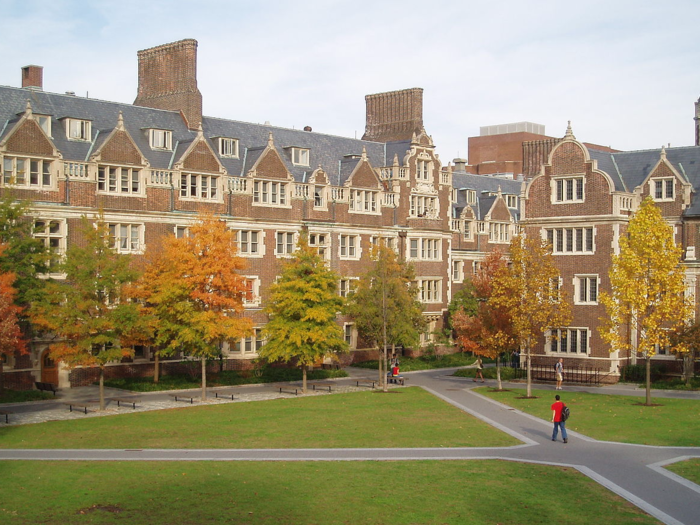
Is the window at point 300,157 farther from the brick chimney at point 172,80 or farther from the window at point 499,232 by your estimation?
the window at point 499,232

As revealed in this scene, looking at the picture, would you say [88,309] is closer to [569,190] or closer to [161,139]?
[161,139]

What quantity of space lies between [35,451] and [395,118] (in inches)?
1854

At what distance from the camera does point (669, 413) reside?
37.9 metres

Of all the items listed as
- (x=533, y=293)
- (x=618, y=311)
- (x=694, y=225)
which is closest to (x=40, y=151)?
(x=533, y=293)

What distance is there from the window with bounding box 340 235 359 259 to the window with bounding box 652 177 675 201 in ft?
64.4

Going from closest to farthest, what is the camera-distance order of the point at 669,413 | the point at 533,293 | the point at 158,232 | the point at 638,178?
the point at 669,413, the point at 533,293, the point at 158,232, the point at 638,178

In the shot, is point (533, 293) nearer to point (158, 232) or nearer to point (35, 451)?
point (158, 232)

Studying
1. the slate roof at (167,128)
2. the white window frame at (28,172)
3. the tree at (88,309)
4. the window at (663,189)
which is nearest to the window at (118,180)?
the slate roof at (167,128)

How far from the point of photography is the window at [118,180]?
47.6 metres

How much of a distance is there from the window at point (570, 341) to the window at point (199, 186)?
2155 cm

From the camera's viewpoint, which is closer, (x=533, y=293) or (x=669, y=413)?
(x=669, y=413)

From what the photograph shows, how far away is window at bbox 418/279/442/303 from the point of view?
65500mm

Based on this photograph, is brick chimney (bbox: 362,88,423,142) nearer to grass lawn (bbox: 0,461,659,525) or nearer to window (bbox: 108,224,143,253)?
window (bbox: 108,224,143,253)

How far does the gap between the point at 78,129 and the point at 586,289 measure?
30.4m
